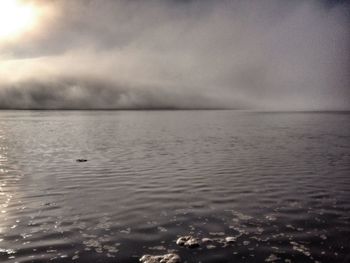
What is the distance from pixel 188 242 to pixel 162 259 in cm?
205

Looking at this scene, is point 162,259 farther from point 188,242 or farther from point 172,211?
point 172,211

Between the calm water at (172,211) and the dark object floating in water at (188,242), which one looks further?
the dark object floating in water at (188,242)

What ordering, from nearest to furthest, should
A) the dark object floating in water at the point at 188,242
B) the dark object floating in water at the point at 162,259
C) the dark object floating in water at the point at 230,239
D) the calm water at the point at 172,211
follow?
the dark object floating in water at the point at 162,259, the calm water at the point at 172,211, the dark object floating in water at the point at 188,242, the dark object floating in water at the point at 230,239

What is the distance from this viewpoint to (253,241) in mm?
15516

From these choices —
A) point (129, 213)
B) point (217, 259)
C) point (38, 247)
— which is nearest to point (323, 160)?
point (129, 213)

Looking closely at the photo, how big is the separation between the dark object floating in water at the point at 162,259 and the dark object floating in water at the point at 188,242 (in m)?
1.46

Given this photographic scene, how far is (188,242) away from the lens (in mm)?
15094

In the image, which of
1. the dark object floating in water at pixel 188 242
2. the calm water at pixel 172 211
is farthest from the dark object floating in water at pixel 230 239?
the dark object floating in water at pixel 188 242

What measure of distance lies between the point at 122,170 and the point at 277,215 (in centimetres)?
1940

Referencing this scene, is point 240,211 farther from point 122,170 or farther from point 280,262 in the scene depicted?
point 122,170

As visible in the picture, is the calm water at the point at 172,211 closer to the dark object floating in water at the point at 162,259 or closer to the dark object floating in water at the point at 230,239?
the dark object floating in water at the point at 230,239

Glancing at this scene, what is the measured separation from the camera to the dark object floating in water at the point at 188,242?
1489cm

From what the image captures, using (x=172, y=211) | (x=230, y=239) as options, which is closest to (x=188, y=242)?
(x=230, y=239)

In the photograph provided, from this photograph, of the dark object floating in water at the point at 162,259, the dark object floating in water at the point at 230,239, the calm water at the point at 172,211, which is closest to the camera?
the dark object floating in water at the point at 162,259
